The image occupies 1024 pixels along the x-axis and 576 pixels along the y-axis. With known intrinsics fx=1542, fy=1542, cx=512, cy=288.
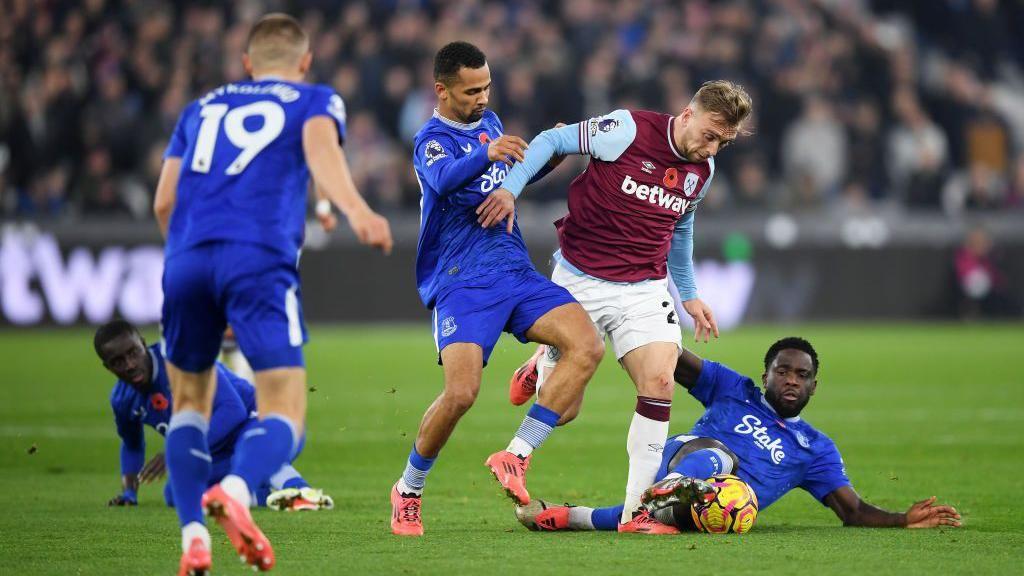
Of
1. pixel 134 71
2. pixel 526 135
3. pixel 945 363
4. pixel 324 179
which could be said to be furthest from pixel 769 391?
pixel 134 71

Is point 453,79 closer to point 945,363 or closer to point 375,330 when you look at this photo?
point 945,363

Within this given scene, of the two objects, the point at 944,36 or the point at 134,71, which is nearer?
the point at 134,71

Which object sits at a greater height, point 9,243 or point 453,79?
point 453,79

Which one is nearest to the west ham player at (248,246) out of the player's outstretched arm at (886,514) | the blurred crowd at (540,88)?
the player's outstretched arm at (886,514)

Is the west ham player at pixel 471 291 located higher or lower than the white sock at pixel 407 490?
higher

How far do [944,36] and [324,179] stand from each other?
877 inches

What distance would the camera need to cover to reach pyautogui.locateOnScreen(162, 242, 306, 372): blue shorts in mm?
5336

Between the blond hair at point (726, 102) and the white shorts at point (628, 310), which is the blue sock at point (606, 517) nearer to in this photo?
the white shorts at point (628, 310)

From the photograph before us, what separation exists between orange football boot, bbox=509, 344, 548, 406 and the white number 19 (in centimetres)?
255

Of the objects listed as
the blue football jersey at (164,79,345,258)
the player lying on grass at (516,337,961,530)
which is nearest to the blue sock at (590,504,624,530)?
the player lying on grass at (516,337,961,530)

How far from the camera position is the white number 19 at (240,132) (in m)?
5.43

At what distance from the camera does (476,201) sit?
727 cm

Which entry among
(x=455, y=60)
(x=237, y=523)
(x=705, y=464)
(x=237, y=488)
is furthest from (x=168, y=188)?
(x=705, y=464)

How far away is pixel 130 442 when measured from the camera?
8031 millimetres
